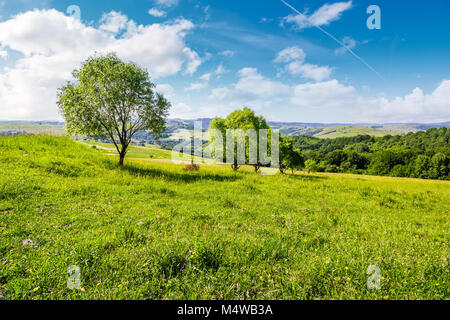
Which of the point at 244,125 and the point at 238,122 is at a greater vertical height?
the point at 238,122

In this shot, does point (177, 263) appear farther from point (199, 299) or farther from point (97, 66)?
point (97, 66)

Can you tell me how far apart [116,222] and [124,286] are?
3962mm

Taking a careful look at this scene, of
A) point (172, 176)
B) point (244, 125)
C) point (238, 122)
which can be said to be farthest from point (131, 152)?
point (172, 176)

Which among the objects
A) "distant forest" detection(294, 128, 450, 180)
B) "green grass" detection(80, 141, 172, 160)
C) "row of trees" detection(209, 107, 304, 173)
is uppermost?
"row of trees" detection(209, 107, 304, 173)

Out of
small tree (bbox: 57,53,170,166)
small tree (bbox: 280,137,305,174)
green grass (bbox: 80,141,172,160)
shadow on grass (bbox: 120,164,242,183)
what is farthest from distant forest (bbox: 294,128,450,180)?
small tree (bbox: 57,53,170,166)

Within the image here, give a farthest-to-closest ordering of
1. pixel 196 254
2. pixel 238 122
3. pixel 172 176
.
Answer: pixel 238 122 → pixel 172 176 → pixel 196 254

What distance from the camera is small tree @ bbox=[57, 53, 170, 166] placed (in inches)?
822

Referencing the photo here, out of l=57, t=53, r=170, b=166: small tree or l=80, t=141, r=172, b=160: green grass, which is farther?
l=80, t=141, r=172, b=160: green grass

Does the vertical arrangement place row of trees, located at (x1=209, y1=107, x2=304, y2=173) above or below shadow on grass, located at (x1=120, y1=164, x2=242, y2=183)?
above

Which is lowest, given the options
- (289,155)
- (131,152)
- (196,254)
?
(196,254)

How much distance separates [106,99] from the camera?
70.1 feet

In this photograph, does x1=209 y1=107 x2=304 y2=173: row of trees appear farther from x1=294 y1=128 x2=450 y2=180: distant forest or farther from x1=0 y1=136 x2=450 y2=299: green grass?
x1=294 y1=128 x2=450 y2=180: distant forest

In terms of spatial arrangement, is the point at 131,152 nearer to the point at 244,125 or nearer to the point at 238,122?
the point at 238,122

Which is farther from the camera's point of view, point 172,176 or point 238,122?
point 238,122
